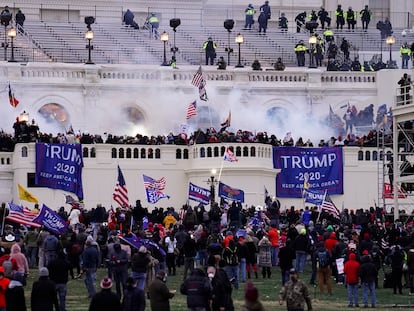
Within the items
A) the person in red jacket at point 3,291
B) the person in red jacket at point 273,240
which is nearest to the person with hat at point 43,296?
the person in red jacket at point 3,291

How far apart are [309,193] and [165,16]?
3440 centimetres

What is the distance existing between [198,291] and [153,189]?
28.4 m

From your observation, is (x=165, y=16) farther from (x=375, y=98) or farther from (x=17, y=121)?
(x=17, y=121)

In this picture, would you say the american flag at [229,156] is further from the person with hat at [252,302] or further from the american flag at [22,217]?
the person with hat at [252,302]

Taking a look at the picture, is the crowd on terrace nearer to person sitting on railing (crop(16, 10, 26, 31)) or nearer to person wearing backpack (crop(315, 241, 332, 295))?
person sitting on railing (crop(16, 10, 26, 31))

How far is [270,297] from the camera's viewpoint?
147 feet

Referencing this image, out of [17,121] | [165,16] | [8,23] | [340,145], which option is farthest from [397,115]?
[165,16]

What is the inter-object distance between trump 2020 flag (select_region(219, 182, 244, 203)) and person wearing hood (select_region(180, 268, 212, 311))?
93.3 ft

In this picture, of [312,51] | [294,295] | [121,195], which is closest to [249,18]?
[312,51]

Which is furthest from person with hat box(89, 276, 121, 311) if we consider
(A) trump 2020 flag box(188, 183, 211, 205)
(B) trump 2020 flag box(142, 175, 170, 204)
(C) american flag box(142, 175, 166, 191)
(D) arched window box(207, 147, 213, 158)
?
(D) arched window box(207, 147, 213, 158)

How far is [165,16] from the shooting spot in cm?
9462

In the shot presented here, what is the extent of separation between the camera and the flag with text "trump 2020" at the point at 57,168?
6769cm

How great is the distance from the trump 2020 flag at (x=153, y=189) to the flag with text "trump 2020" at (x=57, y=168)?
374 centimetres

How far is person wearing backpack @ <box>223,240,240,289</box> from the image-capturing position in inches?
1834
